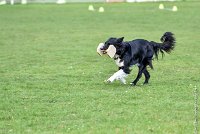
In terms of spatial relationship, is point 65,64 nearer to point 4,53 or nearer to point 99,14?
point 4,53

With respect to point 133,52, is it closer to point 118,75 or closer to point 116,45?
point 116,45

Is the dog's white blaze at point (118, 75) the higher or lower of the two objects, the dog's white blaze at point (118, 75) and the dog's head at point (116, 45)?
the lower

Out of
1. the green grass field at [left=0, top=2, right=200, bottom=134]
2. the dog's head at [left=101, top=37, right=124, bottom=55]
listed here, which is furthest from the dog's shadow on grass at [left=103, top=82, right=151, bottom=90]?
the dog's head at [left=101, top=37, right=124, bottom=55]

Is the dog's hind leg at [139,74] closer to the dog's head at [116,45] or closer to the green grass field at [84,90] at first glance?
the green grass field at [84,90]

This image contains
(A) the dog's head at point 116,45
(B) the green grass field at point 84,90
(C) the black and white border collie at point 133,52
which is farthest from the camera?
(C) the black and white border collie at point 133,52

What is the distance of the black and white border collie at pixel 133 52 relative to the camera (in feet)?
36.0

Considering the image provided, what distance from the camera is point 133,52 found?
11133 mm

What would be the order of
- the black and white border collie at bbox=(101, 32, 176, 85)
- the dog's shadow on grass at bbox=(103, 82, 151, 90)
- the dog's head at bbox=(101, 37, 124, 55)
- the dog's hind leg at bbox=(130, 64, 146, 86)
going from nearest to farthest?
the dog's head at bbox=(101, 37, 124, 55)
the black and white border collie at bbox=(101, 32, 176, 85)
the dog's shadow on grass at bbox=(103, 82, 151, 90)
the dog's hind leg at bbox=(130, 64, 146, 86)

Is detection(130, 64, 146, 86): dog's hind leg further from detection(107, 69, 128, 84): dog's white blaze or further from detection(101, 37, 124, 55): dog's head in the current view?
detection(101, 37, 124, 55): dog's head

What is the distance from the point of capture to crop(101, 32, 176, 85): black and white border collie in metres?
11.0

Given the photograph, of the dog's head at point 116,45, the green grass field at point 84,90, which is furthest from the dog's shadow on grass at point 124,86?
the dog's head at point 116,45

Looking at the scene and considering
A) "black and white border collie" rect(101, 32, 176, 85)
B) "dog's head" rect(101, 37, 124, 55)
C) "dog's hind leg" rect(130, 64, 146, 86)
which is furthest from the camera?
"dog's hind leg" rect(130, 64, 146, 86)

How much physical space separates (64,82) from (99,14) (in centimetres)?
2582

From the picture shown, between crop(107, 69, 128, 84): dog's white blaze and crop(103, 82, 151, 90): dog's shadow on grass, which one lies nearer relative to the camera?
crop(107, 69, 128, 84): dog's white blaze
